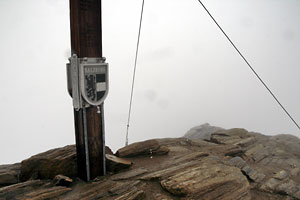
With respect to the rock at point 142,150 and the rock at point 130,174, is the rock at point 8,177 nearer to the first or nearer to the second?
the rock at point 130,174

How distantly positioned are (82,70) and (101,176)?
3.50m

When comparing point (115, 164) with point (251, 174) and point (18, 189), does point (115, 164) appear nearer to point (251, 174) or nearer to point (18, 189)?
point (18, 189)

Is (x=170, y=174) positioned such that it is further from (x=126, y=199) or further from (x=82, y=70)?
(x=82, y=70)

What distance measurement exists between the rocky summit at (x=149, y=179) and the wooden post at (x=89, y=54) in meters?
0.54

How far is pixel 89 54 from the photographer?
6.50m

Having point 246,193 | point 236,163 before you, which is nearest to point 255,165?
point 236,163

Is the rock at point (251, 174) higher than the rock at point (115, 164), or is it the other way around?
the rock at point (115, 164)

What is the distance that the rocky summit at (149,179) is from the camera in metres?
6.52

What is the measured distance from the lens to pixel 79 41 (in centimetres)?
628

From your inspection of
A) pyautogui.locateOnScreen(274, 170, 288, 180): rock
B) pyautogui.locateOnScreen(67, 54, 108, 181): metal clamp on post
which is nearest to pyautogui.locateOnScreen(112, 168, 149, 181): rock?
pyautogui.locateOnScreen(67, 54, 108, 181): metal clamp on post

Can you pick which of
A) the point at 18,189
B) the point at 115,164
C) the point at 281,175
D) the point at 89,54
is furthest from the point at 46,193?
the point at 281,175

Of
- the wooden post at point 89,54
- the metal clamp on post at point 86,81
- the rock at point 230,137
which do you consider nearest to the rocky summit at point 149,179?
the wooden post at point 89,54

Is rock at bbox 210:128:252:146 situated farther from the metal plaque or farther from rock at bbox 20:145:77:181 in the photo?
the metal plaque

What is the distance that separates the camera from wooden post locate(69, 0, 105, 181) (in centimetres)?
629
